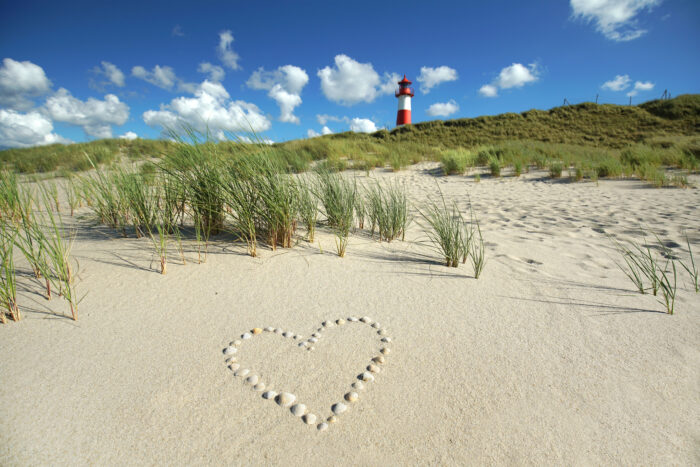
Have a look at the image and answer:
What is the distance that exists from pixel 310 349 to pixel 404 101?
2957 centimetres

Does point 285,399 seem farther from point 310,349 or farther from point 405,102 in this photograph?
point 405,102

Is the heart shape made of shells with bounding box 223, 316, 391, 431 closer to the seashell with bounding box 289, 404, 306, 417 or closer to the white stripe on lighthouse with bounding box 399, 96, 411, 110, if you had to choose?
the seashell with bounding box 289, 404, 306, 417

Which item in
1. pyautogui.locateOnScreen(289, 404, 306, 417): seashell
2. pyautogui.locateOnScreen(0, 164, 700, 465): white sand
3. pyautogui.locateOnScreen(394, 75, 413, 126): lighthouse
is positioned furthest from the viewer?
pyautogui.locateOnScreen(394, 75, 413, 126): lighthouse

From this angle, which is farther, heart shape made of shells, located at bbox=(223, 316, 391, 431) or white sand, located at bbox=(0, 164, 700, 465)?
heart shape made of shells, located at bbox=(223, 316, 391, 431)

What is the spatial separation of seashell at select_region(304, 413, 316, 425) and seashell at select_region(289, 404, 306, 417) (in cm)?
2

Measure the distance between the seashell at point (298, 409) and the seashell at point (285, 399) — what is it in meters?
0.03

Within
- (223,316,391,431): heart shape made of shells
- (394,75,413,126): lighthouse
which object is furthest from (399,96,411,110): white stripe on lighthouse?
(223,316,391,431): heart shape made of shells

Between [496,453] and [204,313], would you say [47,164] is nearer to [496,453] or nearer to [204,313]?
[204,313]

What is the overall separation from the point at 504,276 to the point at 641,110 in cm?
2721

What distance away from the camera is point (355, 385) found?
4.21 feet

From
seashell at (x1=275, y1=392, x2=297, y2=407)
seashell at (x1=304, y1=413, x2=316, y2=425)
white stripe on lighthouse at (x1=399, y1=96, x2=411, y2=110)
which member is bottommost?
seashell at (x1=304, y1=413, x2=316, y2=425)

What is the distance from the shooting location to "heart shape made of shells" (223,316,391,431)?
1150 mm

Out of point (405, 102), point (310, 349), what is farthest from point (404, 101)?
point (310, 349)

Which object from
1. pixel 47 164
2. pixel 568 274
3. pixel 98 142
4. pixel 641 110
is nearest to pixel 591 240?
pixel 568 274
